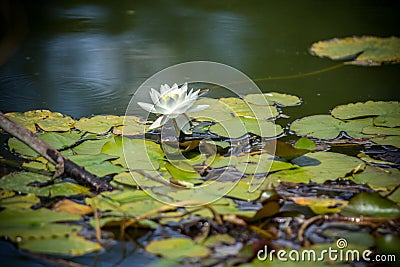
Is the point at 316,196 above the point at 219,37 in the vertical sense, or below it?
below

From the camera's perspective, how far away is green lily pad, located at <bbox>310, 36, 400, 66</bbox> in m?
2.24

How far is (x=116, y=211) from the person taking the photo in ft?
3.58

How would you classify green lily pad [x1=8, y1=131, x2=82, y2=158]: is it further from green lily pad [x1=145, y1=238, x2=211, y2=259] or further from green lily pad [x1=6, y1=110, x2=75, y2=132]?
green lily pad [x1=145, y1=238, x2=211, y2=259]

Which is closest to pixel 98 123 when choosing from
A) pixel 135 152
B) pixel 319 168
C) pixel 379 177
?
pixel 135 152

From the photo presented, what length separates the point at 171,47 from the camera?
244cm

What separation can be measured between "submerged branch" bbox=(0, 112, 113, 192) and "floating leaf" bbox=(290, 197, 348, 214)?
422mm

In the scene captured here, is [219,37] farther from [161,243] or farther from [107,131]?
[161,243]

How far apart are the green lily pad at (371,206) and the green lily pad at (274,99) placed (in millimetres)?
670

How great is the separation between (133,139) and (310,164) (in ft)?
1.53

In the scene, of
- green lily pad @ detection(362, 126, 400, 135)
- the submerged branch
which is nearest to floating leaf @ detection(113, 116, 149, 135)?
the submerged branch

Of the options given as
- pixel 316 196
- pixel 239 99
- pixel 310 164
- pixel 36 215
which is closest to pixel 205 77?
pixel 239 99

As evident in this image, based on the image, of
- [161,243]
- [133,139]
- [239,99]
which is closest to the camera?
[161,243]

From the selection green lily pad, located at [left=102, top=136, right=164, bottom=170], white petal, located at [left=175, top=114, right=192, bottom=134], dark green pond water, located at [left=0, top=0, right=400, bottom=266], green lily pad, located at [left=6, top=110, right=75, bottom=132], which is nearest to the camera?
green lily pad, located at [left=102, top=136, right=164, bottom=170]

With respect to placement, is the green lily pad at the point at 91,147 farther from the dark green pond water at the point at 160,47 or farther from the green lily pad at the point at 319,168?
the green lily pad at the point at 319,168
